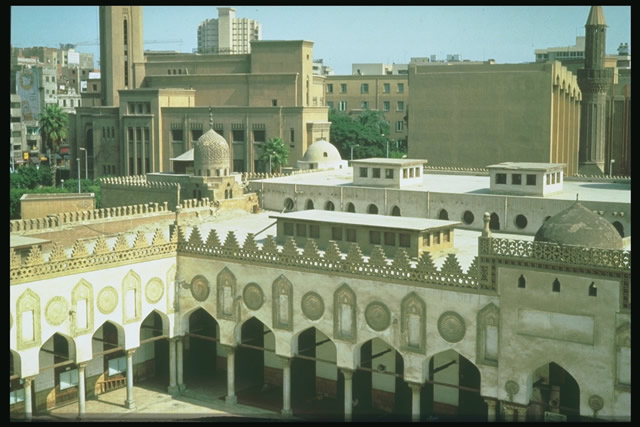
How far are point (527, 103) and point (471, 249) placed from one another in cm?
2661

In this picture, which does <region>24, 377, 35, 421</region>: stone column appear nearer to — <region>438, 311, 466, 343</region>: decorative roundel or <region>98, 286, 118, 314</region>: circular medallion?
<region>98, 286, 118, 314</region>: circular medallion

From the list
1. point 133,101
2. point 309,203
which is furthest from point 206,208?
point 133,101

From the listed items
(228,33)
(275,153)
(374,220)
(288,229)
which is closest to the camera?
(374,220)

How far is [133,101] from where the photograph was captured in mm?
79125

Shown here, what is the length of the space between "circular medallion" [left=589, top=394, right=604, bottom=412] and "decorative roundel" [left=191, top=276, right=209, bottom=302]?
14695mm

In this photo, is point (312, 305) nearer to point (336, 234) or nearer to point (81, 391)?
point (336, 234)

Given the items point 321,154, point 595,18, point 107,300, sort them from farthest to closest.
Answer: point 321,154 → point 595,18 → point 107,300

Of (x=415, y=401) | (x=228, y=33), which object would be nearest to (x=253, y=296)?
(x=415, y=401)

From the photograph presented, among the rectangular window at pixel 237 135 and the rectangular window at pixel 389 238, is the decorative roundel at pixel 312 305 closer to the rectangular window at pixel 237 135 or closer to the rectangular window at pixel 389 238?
the rectangular window at pixel 389 238

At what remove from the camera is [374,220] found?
33.2m

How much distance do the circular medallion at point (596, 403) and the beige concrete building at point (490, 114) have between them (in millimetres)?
32529

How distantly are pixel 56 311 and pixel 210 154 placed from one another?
723 inches

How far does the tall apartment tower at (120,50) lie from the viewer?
83.4m

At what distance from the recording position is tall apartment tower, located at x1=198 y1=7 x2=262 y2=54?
385 feet
